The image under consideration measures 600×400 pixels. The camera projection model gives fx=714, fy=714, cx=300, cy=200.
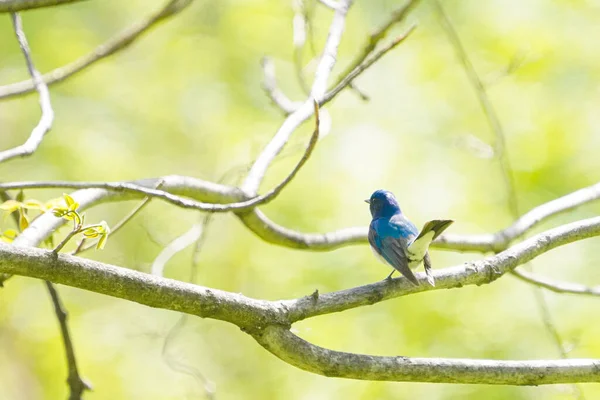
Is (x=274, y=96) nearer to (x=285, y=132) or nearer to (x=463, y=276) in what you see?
(x=285, y=132)

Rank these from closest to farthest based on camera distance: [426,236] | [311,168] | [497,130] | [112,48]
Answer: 1. [426,236]
2. [112,48]
3. [497,130]
4. [311,168]

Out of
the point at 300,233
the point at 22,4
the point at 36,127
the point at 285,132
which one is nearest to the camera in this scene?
the point at 22,4

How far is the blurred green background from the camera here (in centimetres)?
501

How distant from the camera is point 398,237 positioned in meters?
3.44

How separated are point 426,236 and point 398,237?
561mm

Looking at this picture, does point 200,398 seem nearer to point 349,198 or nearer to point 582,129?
point 349,198

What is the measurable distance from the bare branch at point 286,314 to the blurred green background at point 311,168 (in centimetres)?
256

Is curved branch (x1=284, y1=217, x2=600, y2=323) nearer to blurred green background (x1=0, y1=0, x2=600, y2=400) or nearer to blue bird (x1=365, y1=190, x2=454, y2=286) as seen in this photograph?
blue bird (x1=365, y1=190, x2=454, y2=286)

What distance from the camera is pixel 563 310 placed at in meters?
4.93

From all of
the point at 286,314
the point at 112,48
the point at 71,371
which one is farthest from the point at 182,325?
the point at 286,314

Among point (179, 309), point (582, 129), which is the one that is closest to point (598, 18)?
point (582, 129)

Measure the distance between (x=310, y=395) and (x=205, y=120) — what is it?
2.69 m

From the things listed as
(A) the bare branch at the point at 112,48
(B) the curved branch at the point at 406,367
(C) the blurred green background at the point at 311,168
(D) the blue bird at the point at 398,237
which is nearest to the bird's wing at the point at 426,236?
(D) the blue bird at the point at 398,237

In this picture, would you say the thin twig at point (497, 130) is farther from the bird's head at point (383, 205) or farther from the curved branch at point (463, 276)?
the curved branch at point (463, 276)
